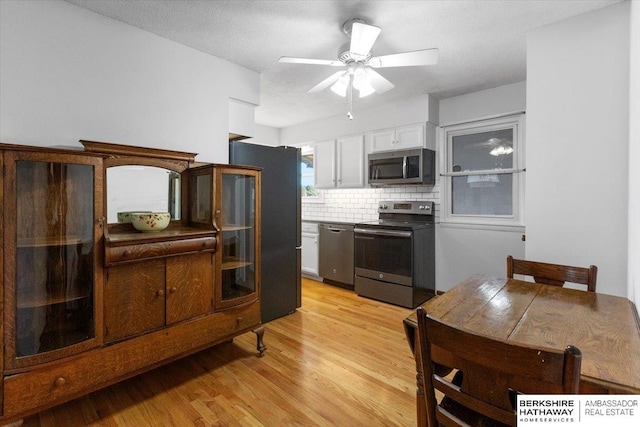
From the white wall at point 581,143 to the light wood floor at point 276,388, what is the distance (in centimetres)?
150

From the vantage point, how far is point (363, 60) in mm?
2342

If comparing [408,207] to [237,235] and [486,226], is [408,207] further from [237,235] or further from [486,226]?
[237,235]

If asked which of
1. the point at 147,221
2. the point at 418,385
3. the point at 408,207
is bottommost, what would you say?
the point at 418,385

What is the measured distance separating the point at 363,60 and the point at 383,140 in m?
2.07

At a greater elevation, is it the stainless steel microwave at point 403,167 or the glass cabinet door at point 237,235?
the stainless steel microwave at point 403,167

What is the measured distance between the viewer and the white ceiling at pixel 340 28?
84.6 inches

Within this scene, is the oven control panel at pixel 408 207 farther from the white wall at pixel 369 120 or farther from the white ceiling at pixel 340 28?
the white ceiling at pixel 340 28

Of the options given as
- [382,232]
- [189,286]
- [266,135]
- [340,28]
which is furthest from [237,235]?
[266,135]

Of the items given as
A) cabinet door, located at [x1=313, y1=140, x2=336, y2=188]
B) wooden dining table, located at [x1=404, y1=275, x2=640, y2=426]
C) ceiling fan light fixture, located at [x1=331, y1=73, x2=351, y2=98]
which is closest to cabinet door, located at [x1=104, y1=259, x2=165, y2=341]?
wooden dining table, located at [x1=404, y1=275, x2=640, y2=426]

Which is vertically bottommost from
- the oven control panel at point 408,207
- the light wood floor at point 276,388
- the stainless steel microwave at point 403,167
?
the light wood floor at point 276,388

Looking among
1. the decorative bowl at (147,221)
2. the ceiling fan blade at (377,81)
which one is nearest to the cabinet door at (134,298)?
the decorative bowl at (147,221)

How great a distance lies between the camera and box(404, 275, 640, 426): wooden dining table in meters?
0.94

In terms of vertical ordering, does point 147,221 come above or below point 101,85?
below

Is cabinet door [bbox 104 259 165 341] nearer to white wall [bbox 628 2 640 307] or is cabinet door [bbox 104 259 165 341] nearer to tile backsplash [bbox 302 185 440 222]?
white wall [bbox 628 2 640 307]
